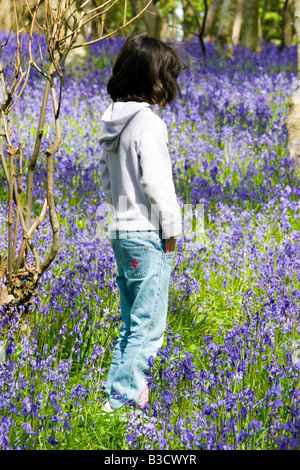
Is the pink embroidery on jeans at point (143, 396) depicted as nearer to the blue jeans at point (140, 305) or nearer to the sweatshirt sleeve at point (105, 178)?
the blue jeans at point (140, 305)

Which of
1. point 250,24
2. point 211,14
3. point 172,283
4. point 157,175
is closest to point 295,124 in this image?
point 172,283

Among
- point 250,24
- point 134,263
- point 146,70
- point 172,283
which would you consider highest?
point 250,24

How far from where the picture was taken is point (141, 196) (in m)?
2.95

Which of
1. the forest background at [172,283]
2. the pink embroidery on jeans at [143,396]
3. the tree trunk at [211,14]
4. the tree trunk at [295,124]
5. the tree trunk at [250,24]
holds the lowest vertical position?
the pink embroidery on jeans at [143,396]

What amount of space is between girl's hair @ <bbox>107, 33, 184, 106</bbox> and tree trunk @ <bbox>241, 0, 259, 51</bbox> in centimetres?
1140

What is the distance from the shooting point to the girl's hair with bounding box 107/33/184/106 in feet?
9.47

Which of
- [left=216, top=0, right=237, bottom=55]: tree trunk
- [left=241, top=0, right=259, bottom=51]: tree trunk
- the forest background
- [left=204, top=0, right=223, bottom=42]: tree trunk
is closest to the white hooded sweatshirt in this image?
the forest background

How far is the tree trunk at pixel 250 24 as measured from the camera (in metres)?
13.5

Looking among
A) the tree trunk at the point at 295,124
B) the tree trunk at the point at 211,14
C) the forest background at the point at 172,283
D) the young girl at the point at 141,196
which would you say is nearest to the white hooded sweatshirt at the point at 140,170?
the young girl at the point at 141,196

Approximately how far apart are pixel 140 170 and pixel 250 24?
470 inches

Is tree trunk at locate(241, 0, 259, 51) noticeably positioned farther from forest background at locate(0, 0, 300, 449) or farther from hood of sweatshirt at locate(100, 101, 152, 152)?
hood of sweatshirt at locate(100, 101, 152, 152)

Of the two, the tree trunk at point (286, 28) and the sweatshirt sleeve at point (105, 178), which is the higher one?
the tree trunk at point (286, 28)

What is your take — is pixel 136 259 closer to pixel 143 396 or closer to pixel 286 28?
pixel 143 396

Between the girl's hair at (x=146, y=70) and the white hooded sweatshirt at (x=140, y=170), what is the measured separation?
81 millimetres
